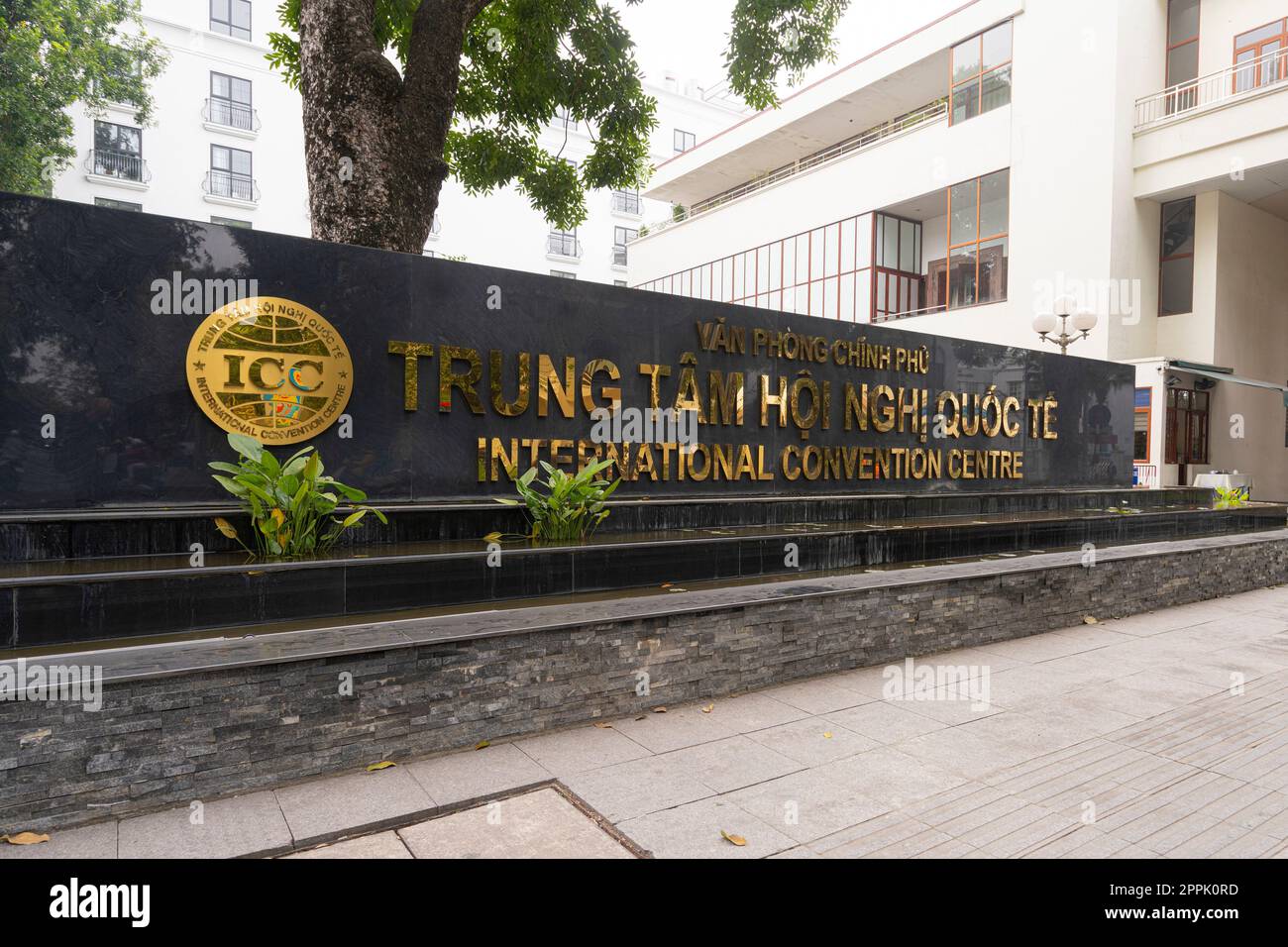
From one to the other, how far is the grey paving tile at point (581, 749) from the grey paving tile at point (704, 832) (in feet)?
2.08

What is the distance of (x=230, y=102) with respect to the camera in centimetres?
2912

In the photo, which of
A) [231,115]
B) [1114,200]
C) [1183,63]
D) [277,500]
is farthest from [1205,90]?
[231,115]

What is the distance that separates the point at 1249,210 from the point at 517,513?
26.2 meters

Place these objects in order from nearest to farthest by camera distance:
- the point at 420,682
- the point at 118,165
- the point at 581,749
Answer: the point at 420,682 < the point at 581,749 < the point at 118,165

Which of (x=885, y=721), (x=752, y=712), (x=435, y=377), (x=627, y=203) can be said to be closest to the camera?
(x=885, y=721)

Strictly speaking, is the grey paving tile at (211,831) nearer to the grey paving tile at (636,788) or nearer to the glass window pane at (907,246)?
the grey paving tile at (636,788)

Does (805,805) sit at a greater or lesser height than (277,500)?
lesser

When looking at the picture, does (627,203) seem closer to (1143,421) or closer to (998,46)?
(998,46)

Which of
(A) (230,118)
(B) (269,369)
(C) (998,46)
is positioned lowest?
(B) (269,369)

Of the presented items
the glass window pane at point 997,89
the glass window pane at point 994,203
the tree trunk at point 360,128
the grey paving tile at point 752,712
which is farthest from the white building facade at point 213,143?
the grey paving tile at point 752,712

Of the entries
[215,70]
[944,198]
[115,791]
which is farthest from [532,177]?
[215,70]

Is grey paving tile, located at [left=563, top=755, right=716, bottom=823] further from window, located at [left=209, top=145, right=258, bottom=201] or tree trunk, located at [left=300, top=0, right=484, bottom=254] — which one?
window, located at [left=209, top=145, right=258, bottom=201]

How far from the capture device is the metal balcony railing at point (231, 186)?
28594 mm

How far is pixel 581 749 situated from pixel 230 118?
32.7 metres
